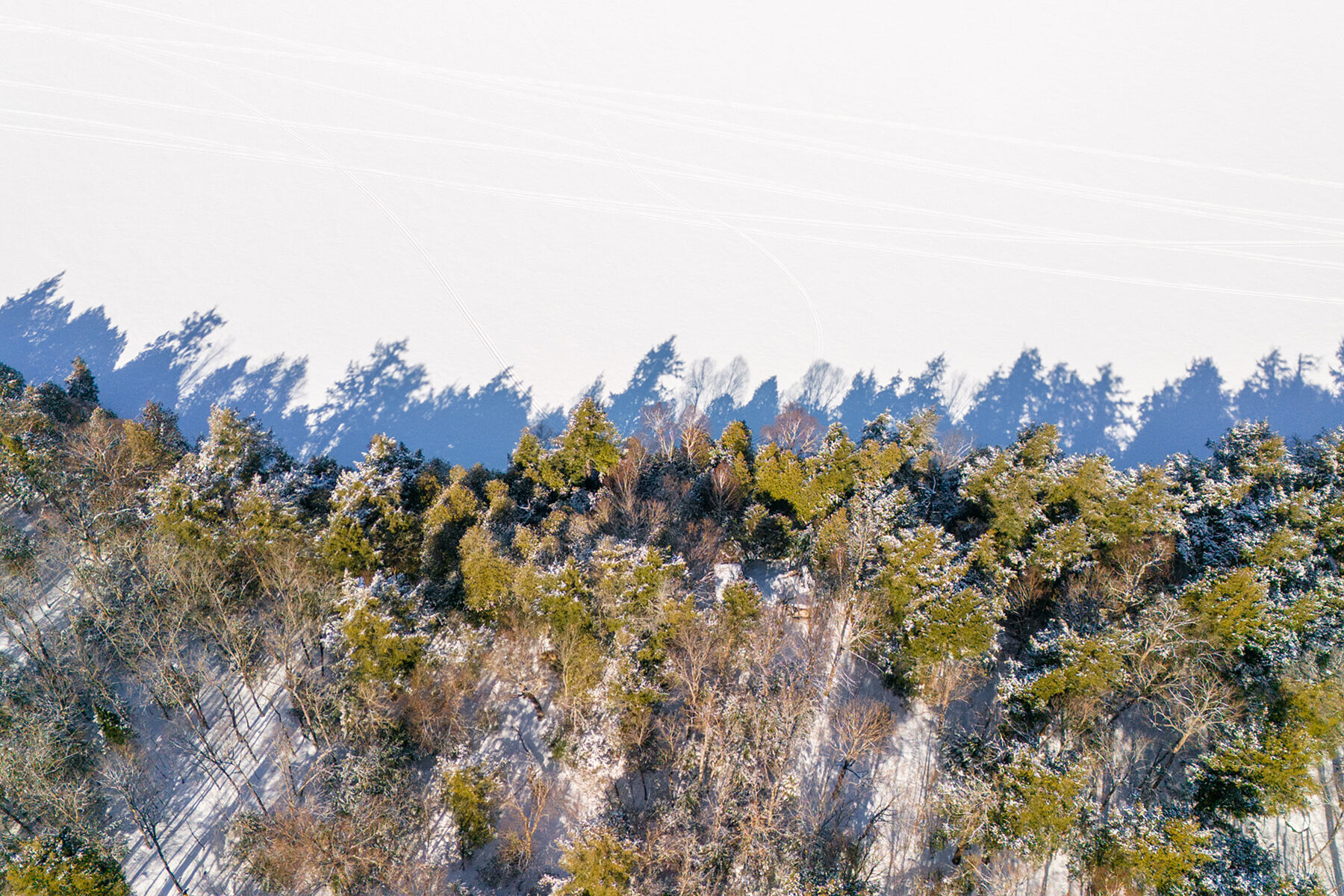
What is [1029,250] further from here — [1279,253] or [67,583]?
[67,583]

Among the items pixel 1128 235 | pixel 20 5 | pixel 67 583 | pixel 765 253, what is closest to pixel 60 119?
pixel 20 5

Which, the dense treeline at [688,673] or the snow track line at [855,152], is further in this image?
the snow track line at [855,152]

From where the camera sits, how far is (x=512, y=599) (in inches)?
1112

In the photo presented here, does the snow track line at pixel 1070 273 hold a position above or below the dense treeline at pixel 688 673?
above

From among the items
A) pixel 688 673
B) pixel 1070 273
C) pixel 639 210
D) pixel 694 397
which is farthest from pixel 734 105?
pixel 688 673

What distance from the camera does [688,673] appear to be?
26516 millimetres

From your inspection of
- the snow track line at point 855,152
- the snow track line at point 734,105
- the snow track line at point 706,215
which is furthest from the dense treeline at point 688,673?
the snow track line at point 734,105

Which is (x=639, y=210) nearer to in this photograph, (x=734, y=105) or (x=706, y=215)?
(x=706, y=215)

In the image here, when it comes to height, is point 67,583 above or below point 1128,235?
below

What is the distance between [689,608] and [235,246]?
57.9 metres

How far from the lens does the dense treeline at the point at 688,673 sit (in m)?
23.2

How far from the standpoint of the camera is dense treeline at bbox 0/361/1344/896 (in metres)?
23.2


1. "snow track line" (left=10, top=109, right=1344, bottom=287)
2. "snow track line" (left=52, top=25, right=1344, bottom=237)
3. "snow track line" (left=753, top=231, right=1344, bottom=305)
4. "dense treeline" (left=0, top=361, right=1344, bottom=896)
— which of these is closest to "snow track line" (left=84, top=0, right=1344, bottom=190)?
"snow track line" (left=52, top=25, right=1344, bottom=237)

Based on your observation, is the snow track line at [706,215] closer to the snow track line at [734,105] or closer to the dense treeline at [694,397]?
the snow track line at [734,105]
